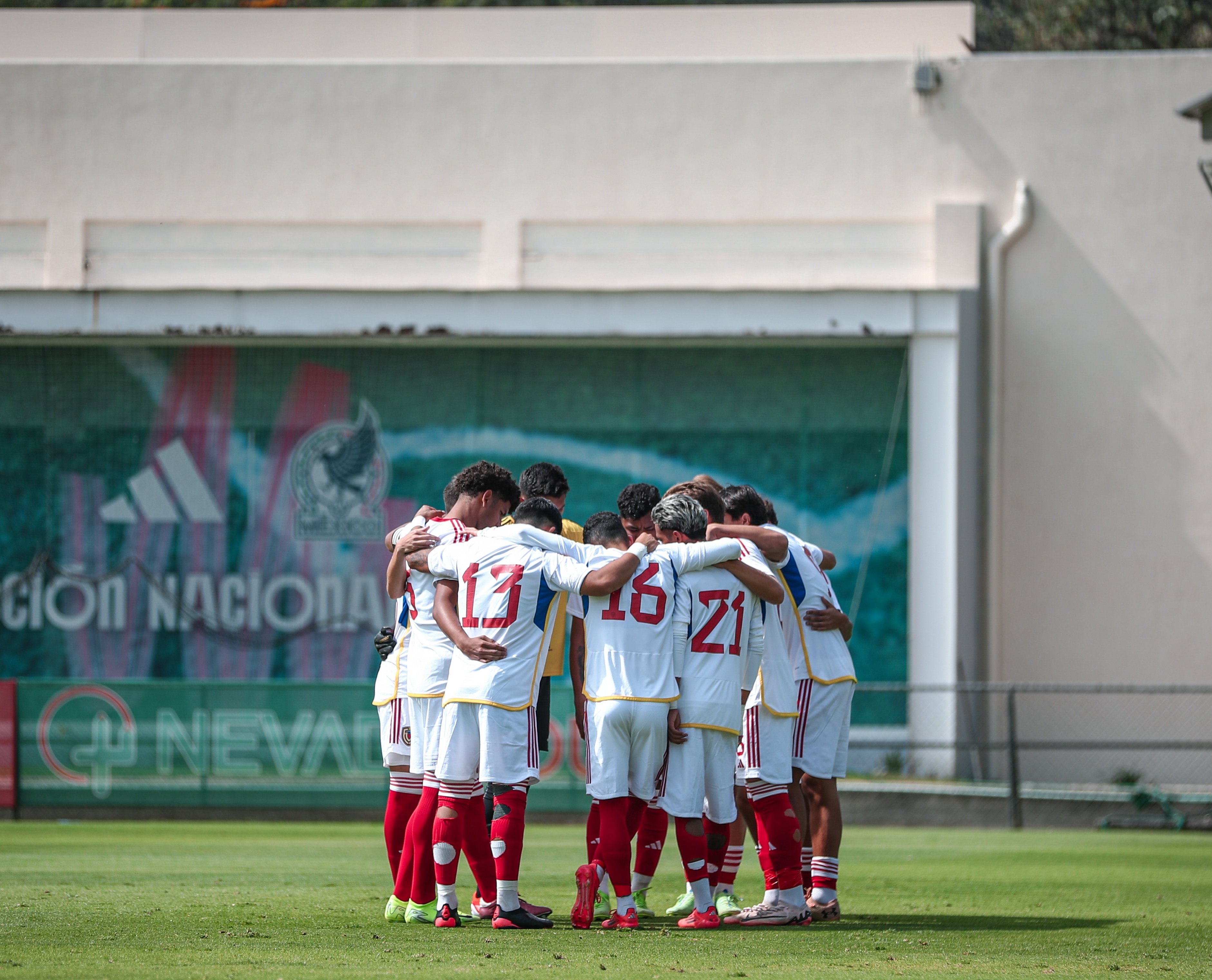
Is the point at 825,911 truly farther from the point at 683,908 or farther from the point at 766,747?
the point at 766,747

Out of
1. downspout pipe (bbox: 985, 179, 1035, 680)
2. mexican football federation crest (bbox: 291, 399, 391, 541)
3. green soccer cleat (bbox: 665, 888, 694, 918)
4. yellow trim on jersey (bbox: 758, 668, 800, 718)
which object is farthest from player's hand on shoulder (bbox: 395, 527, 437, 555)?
downspout pipe (bbox: 985, 179, 1035, 680)

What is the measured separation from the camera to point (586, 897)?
6699mm

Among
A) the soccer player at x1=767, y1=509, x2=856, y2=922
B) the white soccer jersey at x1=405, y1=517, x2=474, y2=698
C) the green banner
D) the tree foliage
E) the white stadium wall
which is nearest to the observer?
the white soccer jersey at x1=405, y1=517, x2=474, y2=698

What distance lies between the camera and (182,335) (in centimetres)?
1977

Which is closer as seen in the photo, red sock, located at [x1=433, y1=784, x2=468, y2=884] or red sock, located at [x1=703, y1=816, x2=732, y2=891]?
red sock, located at [x1=433, y1=784, x2=468, y2=884]

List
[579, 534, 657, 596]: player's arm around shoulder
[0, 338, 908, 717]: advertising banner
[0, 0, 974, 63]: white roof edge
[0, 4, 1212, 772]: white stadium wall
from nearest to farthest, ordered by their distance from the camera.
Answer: [579, 534, 657, 596]: player's arm around shoulder
[0, 4, 1212, 772]: white stadium wall
[0, 338, 908, 717]: advertising banner
[0, 0, 974, 63]: white roof edge

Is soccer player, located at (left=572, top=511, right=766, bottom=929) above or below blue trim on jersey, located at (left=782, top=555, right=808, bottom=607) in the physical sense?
below

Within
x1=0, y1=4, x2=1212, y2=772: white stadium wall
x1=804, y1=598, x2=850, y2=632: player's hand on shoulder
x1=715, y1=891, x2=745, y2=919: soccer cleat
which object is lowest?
x1=715, y1=891, x2=745, y2=919: soccer cleat

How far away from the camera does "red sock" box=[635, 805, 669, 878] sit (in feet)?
23.1

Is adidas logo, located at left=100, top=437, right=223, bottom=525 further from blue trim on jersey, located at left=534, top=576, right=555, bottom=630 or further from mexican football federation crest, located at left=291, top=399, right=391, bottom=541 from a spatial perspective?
blue trim on jersey, located at left=534, top=576, right=555, bottom=630

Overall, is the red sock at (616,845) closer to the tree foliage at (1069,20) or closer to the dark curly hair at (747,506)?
the dark curly hair at (747,506)

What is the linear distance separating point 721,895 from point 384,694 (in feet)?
6.56

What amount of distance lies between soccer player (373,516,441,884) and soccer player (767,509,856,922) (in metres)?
1.88

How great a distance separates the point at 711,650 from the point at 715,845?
37.5 inches
